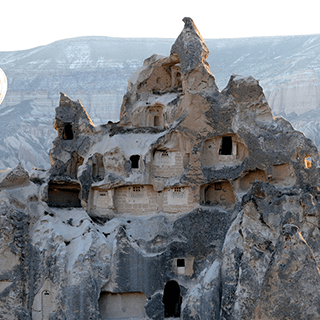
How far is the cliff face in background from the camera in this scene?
58.7 meters

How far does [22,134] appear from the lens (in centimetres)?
6094

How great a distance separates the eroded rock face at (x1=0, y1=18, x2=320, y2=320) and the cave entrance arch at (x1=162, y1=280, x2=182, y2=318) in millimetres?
43

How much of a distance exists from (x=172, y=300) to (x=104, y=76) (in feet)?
148

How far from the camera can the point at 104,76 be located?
2667 inches

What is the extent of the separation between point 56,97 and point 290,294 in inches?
2223

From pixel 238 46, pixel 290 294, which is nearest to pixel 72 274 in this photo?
pixel 290 294

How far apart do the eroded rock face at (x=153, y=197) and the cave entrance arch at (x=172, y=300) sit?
4 cm

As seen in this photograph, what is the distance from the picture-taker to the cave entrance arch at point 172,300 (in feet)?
82.1

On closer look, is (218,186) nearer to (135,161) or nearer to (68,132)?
(135,161)

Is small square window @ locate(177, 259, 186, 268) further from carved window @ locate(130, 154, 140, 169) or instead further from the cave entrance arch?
carved window @ locate(130, 154, 140, 169)

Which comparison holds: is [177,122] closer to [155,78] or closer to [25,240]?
[155,78]

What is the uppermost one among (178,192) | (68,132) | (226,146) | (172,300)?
(68,132)

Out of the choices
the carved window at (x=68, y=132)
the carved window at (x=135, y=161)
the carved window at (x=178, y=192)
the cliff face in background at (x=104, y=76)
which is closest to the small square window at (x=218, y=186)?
the carved window at (x=178, y=192)

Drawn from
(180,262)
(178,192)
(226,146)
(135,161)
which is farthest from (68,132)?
(180,262)
